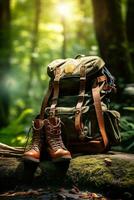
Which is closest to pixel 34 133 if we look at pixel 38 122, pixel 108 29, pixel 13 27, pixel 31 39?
pixel 38 122

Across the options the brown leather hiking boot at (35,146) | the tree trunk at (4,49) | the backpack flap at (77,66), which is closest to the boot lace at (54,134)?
the brown leather hiking boot at (35,146)

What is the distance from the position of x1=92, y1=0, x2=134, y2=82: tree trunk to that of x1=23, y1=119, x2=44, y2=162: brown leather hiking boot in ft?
13.3

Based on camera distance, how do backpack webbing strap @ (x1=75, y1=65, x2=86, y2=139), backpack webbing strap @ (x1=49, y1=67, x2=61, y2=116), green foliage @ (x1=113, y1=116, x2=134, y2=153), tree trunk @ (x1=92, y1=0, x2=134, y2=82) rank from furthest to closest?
tree trunk @ (x1=92, y1=0, x2=134, y2=82) < green foliage @ (x1=113, y1=116, x2=134, y2=153) < backpack webbing strap @ (x1=49, y1=67, x2=61, y2=116) < backpack webbing strap @ (x1=75, y1=65, x2=86, y2=139)

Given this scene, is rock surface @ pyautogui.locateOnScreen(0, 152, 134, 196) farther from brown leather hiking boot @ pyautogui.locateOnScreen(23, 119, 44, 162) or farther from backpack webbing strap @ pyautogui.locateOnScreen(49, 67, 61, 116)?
backpack webbing strap @ pyautogui.locateOnScreen(49, 67, 61, 116)

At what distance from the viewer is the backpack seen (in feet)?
15.4

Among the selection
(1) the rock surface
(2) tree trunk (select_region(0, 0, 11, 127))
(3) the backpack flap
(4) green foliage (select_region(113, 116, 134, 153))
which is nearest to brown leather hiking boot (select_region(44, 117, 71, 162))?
(1) the rock surface

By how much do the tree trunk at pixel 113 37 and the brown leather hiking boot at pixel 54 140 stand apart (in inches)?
158

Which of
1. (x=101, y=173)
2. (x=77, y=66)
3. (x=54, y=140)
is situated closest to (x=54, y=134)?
(x=54, y=140)

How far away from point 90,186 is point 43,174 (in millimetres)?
498

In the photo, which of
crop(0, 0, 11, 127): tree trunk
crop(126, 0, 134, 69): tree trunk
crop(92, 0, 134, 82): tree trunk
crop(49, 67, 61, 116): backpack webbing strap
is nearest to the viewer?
crop(49, 67, 61, 116): backpack webbing strap

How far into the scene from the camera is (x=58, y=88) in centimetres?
505

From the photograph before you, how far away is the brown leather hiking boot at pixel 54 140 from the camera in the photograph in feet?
14.2

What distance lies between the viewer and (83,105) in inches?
194

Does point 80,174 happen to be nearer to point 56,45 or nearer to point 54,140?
point 54,140
